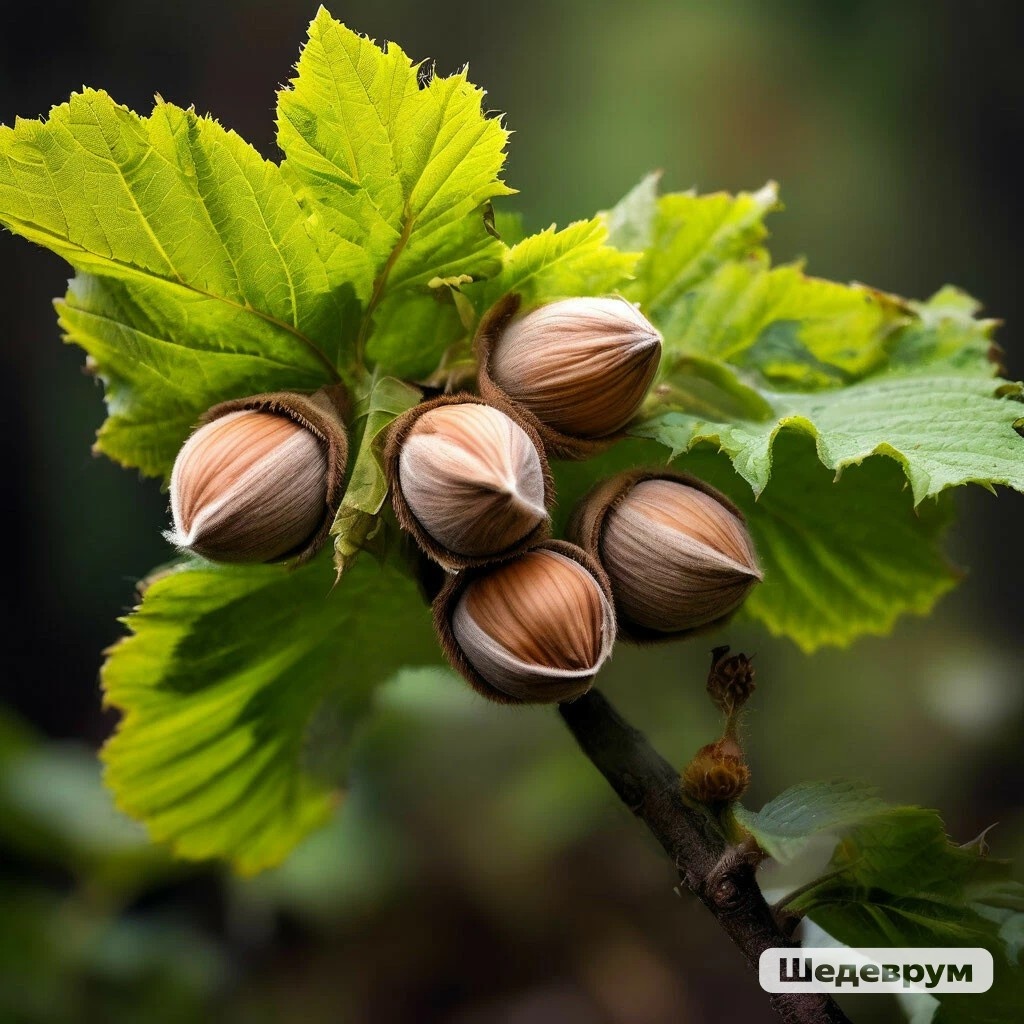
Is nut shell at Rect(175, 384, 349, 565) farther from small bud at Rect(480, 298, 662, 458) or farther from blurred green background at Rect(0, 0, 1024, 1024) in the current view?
blurred green background at Rect(0, 0, 1024, 1024)

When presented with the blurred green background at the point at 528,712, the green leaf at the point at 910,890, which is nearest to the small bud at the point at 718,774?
the green leaf at the point at 910,890

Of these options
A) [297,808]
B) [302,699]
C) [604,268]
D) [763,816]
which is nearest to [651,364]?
[604,268]

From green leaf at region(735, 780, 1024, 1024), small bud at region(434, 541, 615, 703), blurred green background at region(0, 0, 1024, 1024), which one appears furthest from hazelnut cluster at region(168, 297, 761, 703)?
blurred green background at region(0, 0, 1024, 1024)

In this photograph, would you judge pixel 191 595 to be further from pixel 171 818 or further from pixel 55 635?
pixel 55 635

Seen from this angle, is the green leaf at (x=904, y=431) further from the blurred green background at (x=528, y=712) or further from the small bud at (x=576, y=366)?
the blurred green background at (x=528, y=712)

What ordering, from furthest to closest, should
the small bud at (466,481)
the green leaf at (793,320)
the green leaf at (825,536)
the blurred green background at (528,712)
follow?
1. the blurred green background at (528,712)
2. the green leaf at (793,320)
3. the green leaf at (825,536)
4. the small bud at (466,481)

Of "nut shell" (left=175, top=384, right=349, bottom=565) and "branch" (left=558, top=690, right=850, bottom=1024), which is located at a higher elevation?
"nut shell" (left=175, top=384, right=349, bottom=565)
